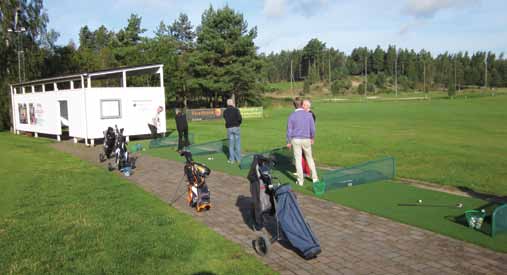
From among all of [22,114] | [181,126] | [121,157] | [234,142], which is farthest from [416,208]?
[22,114]

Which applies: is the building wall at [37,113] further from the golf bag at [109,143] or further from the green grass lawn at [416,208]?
the green grass lawn at [416,208]

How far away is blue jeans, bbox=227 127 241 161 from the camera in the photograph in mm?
12860

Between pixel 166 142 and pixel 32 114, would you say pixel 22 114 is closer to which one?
pixel 32 114

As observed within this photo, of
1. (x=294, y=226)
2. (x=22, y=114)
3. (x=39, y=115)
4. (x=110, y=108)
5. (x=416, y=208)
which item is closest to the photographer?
(x=294, y=226)

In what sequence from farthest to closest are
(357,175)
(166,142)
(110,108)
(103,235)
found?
(110,108)
(166,142)
(357,175)
(103,235)

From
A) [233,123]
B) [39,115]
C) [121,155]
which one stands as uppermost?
[39,115]

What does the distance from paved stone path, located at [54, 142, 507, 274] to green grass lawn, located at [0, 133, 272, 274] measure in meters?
0.43

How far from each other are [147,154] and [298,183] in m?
8.39

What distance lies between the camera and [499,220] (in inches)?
234

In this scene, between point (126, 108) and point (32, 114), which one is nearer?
point (126, 108)

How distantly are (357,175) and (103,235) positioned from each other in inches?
221

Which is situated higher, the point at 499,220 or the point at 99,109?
the point at 99,109

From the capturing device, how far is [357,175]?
9.37 m

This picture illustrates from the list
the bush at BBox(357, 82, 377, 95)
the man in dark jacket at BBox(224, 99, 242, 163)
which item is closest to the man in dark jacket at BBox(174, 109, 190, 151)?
the man in dark jacket at BBox(224, 99, 242, 163)
